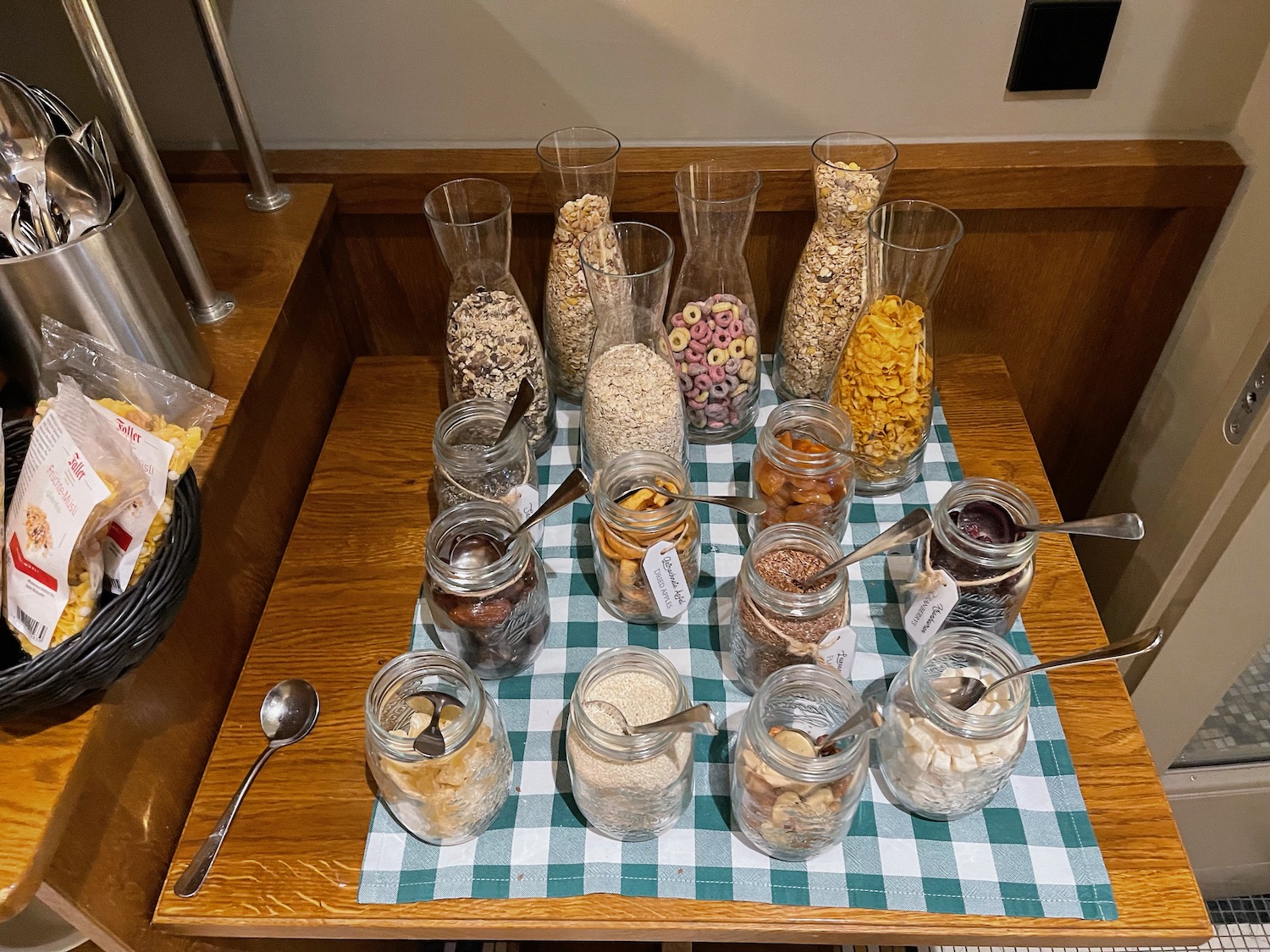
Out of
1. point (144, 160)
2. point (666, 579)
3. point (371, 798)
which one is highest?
point (144, 160)

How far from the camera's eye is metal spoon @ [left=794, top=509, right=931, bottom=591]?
818 mm

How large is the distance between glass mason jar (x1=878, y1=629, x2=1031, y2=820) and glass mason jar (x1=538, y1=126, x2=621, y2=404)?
543 millimetres

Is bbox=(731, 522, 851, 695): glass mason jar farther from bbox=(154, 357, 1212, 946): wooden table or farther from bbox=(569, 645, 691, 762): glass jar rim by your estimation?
bbox=(154, 357, 1212, 946): wooden table

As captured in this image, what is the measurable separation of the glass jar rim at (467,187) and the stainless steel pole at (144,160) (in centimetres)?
25

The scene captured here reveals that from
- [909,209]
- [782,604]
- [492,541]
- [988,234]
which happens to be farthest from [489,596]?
[988,234]

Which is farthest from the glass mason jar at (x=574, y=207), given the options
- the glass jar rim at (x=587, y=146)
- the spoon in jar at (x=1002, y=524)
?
the spoon in jar at (x=1002, y=524)

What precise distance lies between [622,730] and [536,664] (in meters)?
0.19

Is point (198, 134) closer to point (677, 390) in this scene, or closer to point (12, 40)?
point (12, 40)

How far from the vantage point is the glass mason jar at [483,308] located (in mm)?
997

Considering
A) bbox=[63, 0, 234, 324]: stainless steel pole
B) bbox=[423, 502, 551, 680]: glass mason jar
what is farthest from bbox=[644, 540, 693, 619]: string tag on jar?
bbox=[63, 0, 234, 324]: stainless steel pole

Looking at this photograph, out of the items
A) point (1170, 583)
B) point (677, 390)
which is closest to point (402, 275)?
point (677, 390)

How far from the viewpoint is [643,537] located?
2.88 feet

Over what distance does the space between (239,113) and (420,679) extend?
70 cm

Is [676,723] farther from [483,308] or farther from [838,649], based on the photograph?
[483,308]
